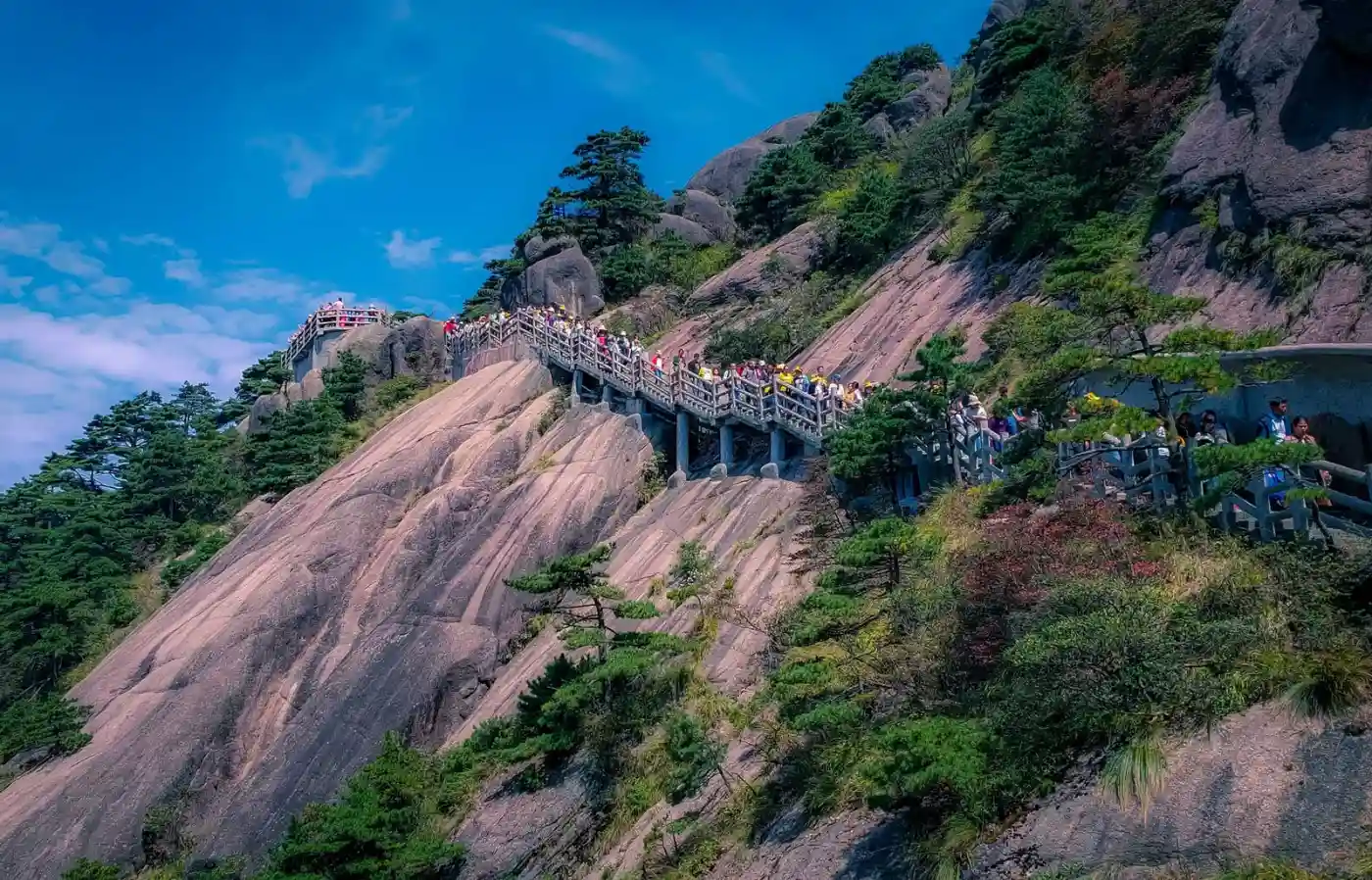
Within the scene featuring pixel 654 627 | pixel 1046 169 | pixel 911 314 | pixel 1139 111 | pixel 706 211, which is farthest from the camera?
pixel 706 211

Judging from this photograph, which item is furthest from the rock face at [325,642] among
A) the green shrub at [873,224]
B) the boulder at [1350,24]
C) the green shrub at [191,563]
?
the boulder at [1350,24]

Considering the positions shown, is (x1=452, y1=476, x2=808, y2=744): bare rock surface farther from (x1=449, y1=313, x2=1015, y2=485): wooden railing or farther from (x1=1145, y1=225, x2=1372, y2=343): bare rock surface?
(x1=1145, y1=225, x2=1372, y2=343): bare rock surface

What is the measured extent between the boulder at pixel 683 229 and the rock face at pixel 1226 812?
153ft

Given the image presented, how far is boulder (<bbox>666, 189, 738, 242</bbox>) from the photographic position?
5741 cm

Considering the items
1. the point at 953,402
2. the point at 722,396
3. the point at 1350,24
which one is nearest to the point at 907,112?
the point at 722,396

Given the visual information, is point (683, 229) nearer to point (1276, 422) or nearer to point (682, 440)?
point (682, 440)

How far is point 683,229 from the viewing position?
2184 inches

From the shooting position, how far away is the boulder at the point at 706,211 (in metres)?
57.4

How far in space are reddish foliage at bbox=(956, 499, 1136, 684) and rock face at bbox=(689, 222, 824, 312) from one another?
28.7 meters

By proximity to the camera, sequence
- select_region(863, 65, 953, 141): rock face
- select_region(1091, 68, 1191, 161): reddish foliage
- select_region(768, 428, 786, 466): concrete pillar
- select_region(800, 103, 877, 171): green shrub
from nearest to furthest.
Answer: select_region(768, 428, 786, 466): concrete pillar < select_region(1091, 68, 1191, 161): reddish foliage < select_region(800, 103, 877, 171): green shrub < select_region(863, 65, 953, 141): rock face

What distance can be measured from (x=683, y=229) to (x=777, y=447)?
32.7 meters

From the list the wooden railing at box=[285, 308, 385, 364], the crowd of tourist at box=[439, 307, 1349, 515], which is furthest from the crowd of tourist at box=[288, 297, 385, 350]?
the crowd of tourist at box=[439, 307, 1349, 515]

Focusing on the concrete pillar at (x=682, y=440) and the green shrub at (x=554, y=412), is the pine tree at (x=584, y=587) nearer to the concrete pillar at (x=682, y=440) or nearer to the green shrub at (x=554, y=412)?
the concrete pillar at (x=682, y=440)

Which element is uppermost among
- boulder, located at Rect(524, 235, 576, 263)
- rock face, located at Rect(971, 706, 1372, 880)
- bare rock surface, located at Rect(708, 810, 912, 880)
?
boulder, located at Rect(524, 235, 576, 263)
